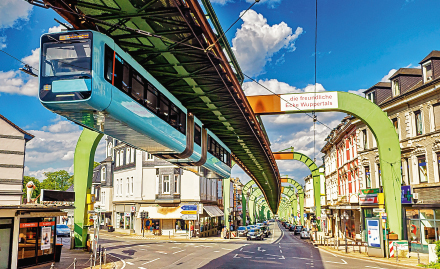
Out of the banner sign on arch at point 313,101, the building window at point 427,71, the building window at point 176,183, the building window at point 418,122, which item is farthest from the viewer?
the building window at point 176,183

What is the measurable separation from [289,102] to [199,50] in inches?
605

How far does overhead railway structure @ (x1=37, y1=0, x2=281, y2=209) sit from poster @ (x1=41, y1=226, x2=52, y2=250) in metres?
8.83

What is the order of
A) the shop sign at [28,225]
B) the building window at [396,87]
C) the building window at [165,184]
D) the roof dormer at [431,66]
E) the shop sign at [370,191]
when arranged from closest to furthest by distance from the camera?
the shop sign at [28,225]
the roof dormer at [431,66]
the building window at [396,87]
the shop sign at [370,191]
the building window at [165,184]

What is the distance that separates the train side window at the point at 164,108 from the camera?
46.8ft

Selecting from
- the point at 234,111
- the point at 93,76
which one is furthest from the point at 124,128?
the point at 234,111

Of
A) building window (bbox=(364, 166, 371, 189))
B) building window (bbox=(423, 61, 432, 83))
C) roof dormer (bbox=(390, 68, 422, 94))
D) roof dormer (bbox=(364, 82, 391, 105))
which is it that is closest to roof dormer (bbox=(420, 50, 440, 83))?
building window (bbox=(423, 61, 432, 83))

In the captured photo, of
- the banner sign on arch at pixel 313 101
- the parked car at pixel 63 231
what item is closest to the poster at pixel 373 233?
the banner sign on arch at pixel 313 101

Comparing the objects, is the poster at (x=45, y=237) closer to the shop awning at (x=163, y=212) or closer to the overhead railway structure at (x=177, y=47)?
the overhead railway structure at (x=177, y=47)

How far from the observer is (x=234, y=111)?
65.5ft

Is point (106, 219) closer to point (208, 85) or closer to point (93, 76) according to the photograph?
point (208, 85)

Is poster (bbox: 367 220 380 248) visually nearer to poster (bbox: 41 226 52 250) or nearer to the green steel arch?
the green steel arch

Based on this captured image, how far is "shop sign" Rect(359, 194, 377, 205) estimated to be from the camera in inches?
1314

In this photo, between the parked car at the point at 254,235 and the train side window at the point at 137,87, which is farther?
the parked car at the point at 254,235

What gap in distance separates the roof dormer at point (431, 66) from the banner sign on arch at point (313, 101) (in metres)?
7.19
